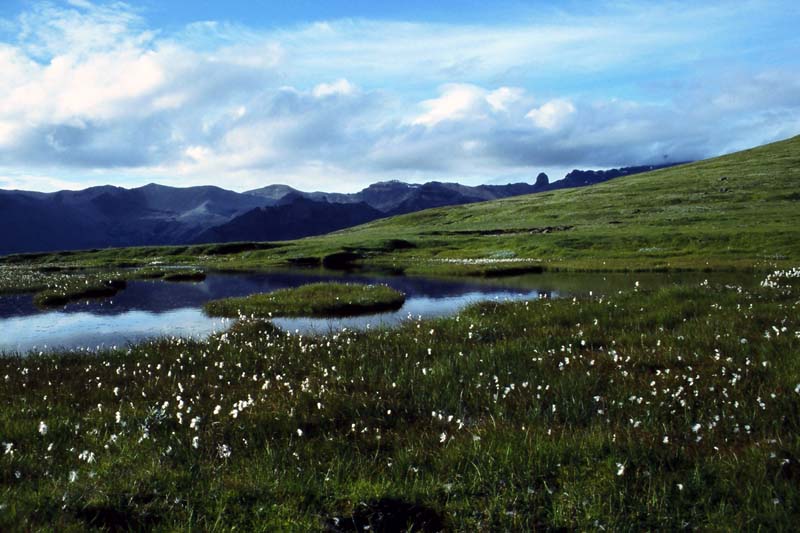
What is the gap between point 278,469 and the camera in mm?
5973

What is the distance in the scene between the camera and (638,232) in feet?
211

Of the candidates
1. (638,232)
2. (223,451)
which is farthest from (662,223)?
(223,451)

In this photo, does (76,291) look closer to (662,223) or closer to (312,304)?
(312,304)

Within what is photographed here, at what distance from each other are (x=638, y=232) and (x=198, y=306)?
2072 inches

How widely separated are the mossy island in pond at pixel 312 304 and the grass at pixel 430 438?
13.6 m

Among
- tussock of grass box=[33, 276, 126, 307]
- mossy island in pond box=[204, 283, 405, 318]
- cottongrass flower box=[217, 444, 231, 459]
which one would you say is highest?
tussock of grass box=[33, 276, 126, 307]

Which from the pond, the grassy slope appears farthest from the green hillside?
the pond

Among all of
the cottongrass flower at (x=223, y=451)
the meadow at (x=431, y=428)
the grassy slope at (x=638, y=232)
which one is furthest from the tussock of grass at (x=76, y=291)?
the cottongrass flower at (x=223, y=451)

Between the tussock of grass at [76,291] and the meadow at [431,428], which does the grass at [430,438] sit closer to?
the meadow at [431,428]

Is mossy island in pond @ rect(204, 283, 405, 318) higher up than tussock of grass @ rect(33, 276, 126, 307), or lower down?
lower down

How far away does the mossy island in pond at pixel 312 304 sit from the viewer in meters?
26.7

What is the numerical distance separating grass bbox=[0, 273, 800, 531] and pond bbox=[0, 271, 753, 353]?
6943 millimetres

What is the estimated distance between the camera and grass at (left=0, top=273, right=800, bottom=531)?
16.2ft

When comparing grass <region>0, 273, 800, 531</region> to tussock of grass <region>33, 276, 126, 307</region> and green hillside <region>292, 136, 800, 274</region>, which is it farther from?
green hillside <region>292, 136, 800, 274</region>
